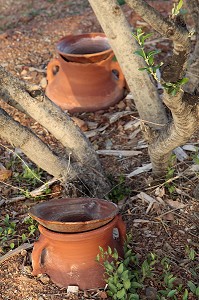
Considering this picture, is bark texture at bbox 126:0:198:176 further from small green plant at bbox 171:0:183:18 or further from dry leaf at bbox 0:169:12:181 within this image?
dry leaf at bbox 0:169:12:181

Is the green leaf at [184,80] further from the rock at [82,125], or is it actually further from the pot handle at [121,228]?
the rock at [82,125]

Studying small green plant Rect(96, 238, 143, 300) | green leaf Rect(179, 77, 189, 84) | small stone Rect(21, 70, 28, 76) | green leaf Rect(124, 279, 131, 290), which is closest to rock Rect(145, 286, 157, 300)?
small green plant Rect(96, 238, 143, 300)

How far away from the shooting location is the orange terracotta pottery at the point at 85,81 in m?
4.19

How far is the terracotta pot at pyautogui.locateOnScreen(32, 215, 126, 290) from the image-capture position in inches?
102

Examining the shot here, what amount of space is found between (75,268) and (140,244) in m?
0.43

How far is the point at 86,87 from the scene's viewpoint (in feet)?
14.0

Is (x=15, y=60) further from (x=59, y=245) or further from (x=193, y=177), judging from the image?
(x=59, y=245)

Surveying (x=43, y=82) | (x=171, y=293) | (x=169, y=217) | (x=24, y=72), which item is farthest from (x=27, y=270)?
(x=24, y=72)

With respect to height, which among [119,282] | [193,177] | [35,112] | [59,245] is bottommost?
[193,177]

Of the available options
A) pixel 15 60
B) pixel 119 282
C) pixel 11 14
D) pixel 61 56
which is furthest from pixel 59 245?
pixel 11 14

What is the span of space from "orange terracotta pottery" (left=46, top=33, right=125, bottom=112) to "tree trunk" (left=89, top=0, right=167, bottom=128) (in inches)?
28.6

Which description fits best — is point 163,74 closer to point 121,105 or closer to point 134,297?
point 134,297

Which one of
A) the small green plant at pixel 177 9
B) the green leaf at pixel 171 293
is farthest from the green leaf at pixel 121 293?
the small green plant at pixel 177 9

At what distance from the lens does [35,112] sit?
293cm
